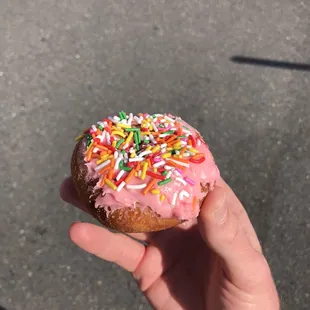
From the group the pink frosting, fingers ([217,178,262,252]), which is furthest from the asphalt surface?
the pink frosting

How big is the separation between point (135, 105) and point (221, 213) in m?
1.74

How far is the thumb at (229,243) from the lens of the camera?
4.85 ft

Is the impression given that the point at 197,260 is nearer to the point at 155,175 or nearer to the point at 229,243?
the point at 229,243

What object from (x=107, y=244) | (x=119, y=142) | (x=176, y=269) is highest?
(x=119, y=142)

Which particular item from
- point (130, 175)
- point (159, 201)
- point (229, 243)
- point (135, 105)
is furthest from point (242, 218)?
point (135, 105)

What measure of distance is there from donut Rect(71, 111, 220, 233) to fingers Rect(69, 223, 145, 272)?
8.4 inches

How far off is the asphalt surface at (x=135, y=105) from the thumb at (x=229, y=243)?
1022mm

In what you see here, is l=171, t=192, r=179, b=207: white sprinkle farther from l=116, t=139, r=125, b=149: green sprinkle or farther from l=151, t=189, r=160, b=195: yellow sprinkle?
l=116, t=139, r=125, b=149: green sprinkle

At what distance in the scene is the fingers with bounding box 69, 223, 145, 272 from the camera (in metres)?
1.82

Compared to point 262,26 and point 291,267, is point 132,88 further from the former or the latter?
point 291,267

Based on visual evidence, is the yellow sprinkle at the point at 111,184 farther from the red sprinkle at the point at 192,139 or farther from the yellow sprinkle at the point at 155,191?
the red sprinkle at the point at 192,139

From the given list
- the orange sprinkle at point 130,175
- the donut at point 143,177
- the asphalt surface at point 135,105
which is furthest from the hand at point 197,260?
the asphalt surface at point 135,105

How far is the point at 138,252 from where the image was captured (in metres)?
Answer: 2.04

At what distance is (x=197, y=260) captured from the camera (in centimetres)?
205
